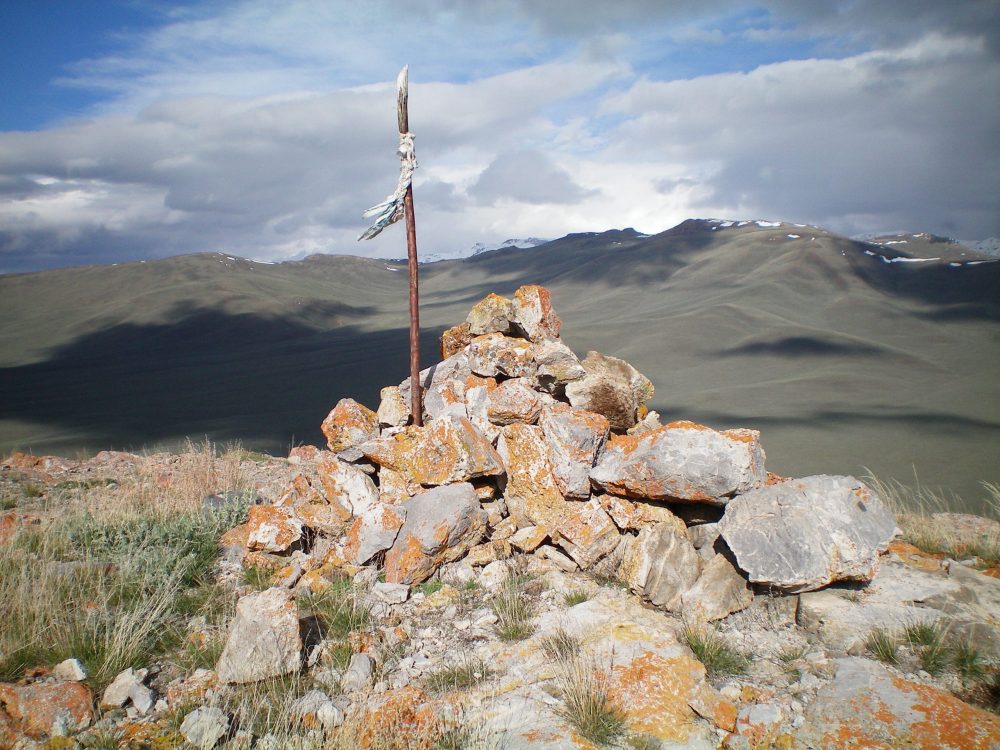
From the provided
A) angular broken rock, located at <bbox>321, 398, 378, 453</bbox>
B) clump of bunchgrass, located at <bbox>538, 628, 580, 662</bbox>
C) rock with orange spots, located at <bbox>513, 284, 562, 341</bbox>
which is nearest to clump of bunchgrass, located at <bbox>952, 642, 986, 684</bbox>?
clump of bunchgrass, located at <bbox>538, 628, 580, 662</bbox>

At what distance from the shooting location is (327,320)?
223 ft

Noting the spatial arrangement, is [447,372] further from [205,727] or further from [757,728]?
[757,728]

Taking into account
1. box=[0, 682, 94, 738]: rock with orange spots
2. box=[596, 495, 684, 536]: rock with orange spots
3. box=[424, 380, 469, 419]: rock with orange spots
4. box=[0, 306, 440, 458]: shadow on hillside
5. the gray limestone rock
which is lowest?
box=[0, 306, 440, 458]: shadow on hillside

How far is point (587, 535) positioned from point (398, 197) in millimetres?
3378

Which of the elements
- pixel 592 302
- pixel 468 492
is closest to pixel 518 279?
pixel 592 302

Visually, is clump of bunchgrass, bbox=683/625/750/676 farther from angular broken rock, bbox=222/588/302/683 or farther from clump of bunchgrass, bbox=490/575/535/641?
angular broken rock, bbox=222/588/302/683

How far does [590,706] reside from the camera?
2.94 m

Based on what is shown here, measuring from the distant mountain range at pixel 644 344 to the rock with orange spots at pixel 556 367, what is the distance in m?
10.7

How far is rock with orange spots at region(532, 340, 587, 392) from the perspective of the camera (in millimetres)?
5816

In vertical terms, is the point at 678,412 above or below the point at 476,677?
below

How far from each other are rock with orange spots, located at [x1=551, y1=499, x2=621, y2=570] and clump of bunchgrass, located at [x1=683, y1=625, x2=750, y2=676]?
1.06 m

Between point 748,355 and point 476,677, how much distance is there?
35126mm

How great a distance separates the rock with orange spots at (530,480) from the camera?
16.6ft

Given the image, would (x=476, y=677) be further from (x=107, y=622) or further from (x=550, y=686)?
(x=107, y=622)
